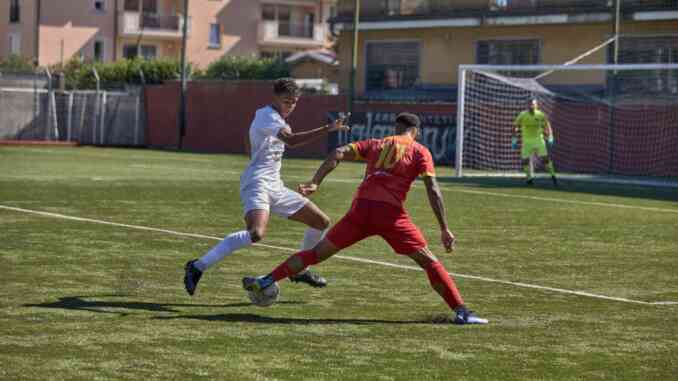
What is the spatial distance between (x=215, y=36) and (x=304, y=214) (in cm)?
6907

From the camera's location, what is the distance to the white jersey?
1057cm

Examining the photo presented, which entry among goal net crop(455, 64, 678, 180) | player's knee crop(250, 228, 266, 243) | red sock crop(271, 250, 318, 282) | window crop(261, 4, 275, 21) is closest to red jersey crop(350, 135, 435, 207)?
red sock crop(271, 250, 318, 282)

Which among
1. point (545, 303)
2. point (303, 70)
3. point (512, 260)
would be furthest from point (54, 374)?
point (303, 70)

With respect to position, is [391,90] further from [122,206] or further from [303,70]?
[122,206]

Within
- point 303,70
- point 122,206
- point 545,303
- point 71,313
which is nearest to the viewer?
point 71,313

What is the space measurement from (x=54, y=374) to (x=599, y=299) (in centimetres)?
561

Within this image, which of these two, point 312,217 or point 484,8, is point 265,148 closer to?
point 312,217

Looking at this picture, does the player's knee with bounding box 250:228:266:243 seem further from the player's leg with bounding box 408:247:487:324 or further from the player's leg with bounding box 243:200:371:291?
the player's leg with bounding box 408:247:487:324

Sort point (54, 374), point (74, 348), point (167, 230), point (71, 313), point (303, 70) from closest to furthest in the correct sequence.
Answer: point (54, 374)
point (74, 348)
point (71, 313)
point (167, 230)
point (303, 70)

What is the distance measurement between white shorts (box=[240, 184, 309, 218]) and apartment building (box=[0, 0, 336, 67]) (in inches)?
2422

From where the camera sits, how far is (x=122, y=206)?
19.5 metres

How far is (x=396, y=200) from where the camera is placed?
981cm

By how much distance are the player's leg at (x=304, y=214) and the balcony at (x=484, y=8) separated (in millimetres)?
29362

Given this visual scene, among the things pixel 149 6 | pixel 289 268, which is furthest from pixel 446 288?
pixel 149 6
